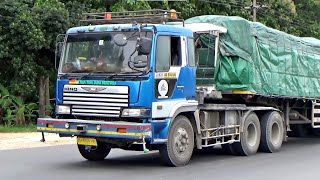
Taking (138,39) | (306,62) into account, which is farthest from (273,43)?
(138,39)

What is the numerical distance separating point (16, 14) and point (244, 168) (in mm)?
13619

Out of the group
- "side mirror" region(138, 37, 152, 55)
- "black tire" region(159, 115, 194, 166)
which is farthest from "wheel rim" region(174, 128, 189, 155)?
"side mirror" region(138, 37, 152, 55)

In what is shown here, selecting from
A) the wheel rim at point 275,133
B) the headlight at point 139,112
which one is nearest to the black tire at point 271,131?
the wheel rim at point 275,133

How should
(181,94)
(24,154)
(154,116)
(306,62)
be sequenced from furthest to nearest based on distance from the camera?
1. (306,62)
2. (24,154)
3. (181,94)
4. (154,116)

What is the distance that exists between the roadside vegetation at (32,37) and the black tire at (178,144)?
11792 mm

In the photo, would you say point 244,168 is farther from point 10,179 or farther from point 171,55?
point 10,179

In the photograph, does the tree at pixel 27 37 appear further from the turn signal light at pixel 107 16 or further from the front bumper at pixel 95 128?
the front bumper at pixel 95 128

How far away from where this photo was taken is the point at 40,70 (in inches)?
889

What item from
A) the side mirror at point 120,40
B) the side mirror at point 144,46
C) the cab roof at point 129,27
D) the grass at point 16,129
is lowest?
the grass at point 16,129

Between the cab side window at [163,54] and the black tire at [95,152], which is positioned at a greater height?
the cab side window at [163,54]

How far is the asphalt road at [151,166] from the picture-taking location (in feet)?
32.3

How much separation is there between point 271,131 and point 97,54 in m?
5.67

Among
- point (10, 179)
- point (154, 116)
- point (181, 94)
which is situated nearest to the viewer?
point (10, 179)

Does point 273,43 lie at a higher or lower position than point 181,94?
higher
